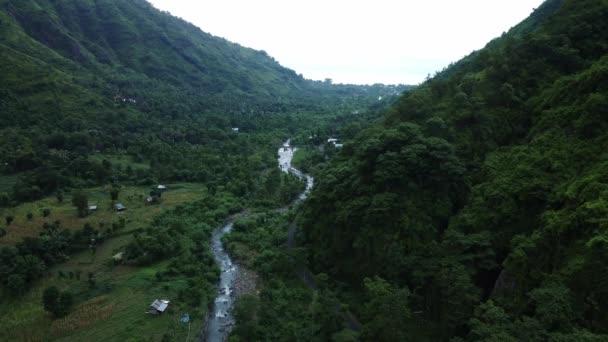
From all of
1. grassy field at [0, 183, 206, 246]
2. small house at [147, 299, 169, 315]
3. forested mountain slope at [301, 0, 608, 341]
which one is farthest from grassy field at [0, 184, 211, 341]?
forested mountain slope at [301, 0, 608, 341]

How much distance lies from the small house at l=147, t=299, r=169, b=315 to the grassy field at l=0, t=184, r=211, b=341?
1.46 feet

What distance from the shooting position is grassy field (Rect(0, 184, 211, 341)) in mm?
31531

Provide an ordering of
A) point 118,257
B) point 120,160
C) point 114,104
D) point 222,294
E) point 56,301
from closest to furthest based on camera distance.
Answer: point 56,301, point 222,294, point 118,257, point 120,160, point 114,104

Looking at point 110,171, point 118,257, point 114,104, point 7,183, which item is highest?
point 114,104

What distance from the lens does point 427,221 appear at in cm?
3334

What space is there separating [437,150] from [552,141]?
863cm

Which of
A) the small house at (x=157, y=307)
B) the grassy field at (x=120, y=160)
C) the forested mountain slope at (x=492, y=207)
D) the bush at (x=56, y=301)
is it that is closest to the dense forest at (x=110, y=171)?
the bush at (x=56, y=301)

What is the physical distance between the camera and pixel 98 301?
35.7m

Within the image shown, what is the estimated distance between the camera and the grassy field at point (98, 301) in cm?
3153

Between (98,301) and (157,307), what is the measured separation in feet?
20.4

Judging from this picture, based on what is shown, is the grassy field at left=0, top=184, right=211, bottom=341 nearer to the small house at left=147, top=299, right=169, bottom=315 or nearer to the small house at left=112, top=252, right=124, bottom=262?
the small house at left=147, top=299, right=169, bottom=315

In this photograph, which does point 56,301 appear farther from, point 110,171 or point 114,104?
point 114,104

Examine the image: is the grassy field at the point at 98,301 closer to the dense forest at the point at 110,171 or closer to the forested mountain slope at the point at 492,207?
the dense forest at the point at 110,171

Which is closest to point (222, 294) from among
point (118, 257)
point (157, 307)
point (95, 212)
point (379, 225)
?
point (157, 307)
